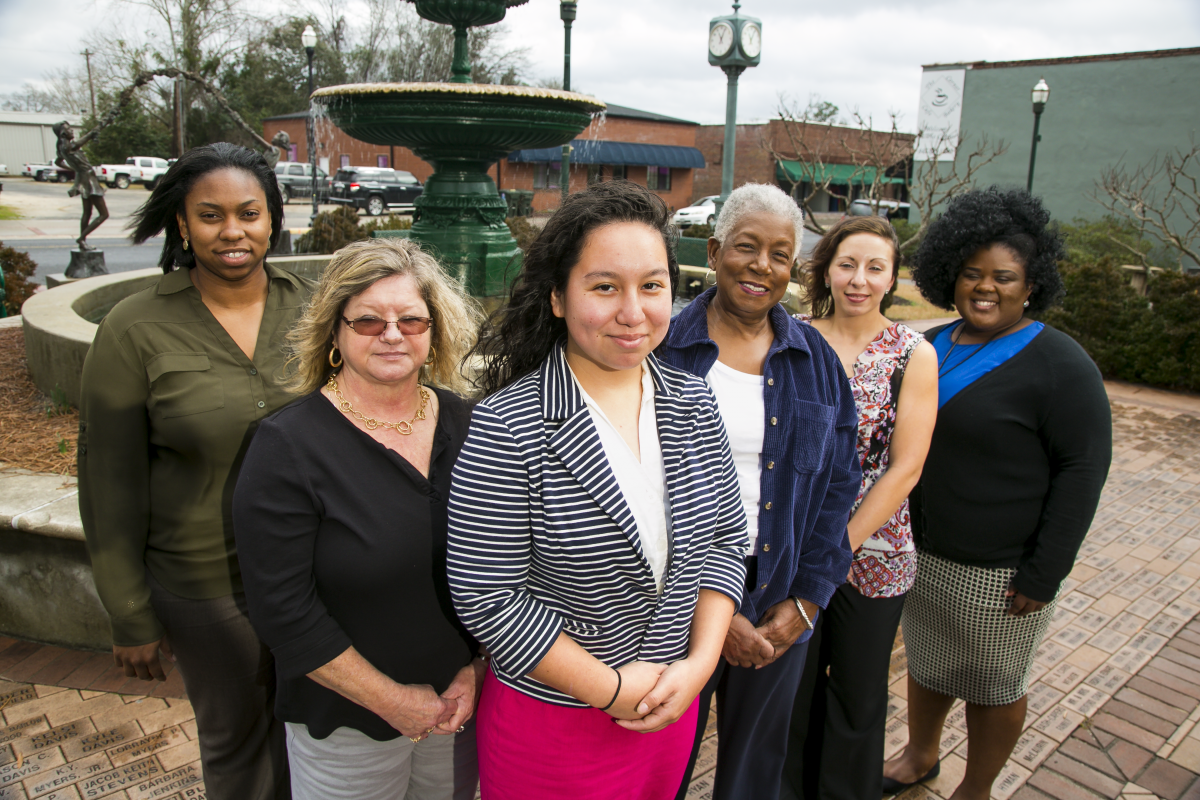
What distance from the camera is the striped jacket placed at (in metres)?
1.56

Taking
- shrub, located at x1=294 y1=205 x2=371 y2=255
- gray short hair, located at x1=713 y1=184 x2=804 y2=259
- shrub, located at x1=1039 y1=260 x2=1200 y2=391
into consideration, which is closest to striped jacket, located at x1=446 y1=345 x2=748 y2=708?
gray short hair, located at x1=713 y1=184 x2=804 y2=259

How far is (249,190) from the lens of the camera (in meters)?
2.21

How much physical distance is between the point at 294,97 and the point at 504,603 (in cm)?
5108

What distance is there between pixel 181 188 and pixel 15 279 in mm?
9406

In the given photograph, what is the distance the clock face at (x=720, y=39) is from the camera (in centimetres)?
1203

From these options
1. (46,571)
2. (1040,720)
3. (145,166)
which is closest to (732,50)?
(1040,720)

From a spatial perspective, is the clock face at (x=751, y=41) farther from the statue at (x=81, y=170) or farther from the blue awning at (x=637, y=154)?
the blue awning at (x=637, y=154)

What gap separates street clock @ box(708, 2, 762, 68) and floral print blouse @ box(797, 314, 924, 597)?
430 inches

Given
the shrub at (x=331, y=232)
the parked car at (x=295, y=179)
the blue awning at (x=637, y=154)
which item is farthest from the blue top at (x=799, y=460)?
the parked car at (x=295, y=179)

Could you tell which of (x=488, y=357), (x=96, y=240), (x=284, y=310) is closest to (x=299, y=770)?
(x=488, y=357)

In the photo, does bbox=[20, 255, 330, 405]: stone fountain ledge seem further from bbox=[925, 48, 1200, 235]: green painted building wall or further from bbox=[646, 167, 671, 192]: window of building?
bbox=[646, 167, 671, 192]: window of building

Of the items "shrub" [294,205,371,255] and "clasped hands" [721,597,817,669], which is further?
"shrub" [294,205,371,255]

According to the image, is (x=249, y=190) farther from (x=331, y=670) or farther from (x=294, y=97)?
(x=294, y=97)

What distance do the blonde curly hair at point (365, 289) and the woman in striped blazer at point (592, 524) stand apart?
0.18m
